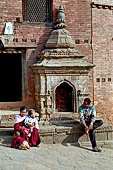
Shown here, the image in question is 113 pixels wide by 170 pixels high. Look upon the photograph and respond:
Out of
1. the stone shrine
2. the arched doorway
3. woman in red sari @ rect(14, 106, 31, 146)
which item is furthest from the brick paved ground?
the arched doorway

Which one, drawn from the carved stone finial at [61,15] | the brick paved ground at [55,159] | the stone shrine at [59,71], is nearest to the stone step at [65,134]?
the brick paved ground at [55,159]

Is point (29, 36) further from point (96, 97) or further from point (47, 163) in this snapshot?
point (47, 163)

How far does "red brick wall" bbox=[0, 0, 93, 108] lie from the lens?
905cm

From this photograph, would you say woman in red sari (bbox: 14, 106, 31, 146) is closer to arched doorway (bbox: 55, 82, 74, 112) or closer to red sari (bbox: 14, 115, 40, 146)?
red sari (bbox: 14, 115, 40, 146)

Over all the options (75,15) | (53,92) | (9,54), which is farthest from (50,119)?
(75,15)

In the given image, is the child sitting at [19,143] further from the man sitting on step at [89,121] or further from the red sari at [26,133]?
the man sitting on step at [89,121]

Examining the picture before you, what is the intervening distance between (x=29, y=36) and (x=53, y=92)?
92.4 inches

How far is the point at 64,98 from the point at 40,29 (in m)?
2.77

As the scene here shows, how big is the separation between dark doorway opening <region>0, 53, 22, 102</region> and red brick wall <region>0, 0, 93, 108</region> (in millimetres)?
358

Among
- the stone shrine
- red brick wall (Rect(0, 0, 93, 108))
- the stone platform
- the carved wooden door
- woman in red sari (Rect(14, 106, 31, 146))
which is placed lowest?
the stone platform

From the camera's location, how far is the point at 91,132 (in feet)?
22.5

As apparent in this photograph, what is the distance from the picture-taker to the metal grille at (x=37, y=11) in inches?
366

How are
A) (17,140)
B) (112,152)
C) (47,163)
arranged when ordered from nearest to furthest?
(47,163) → (17,140) → (112,152)

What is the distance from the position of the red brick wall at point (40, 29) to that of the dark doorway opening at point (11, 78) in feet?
1.18
